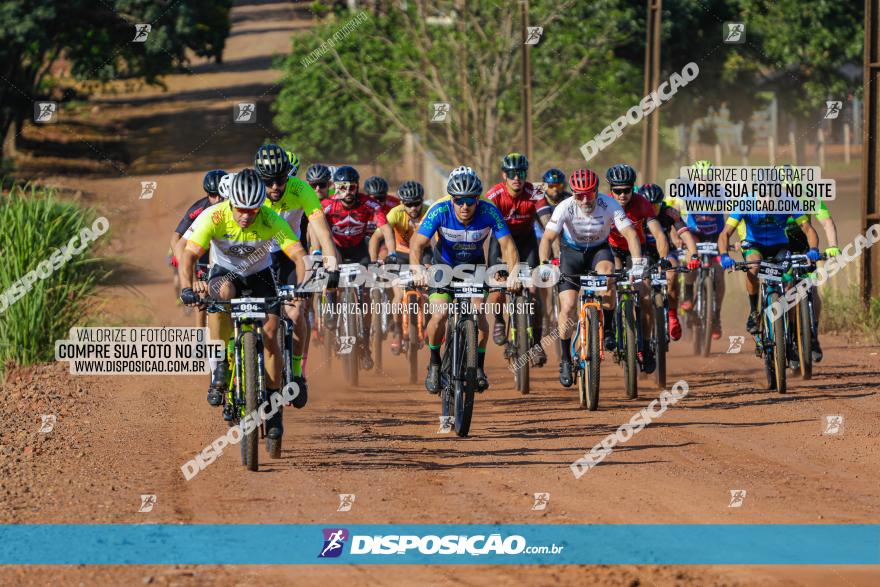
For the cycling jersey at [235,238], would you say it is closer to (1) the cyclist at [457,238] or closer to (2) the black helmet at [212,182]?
(1) the cyclist at [457,238]

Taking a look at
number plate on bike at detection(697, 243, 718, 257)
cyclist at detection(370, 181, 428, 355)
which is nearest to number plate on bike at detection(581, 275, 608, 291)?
cyclist at detection(370, 181, 428, 355)

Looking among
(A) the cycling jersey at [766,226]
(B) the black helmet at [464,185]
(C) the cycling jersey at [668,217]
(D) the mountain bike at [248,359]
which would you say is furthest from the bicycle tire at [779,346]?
(D) the mountain bike at [248,359]

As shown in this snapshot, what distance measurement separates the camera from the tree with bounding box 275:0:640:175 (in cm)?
3659

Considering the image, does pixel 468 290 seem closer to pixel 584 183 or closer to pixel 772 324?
pixel 584 183

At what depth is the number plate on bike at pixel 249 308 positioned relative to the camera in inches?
389

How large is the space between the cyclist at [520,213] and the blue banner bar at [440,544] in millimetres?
6238

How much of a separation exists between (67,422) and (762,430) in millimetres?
6363

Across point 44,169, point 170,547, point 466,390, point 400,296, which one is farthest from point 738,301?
point 44,169

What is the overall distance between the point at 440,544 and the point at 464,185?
4513 mm

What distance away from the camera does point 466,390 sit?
1120 centimetres

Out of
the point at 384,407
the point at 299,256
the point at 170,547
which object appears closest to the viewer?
the point at 170,547

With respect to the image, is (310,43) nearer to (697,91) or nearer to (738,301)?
(697,91)

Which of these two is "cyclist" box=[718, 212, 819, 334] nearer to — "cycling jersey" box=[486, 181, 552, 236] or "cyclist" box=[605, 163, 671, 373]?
"cyclist" box=[605, 163, 671, 373]

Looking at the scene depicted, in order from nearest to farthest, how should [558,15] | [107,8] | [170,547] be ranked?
[170,547] → [558,15] → [107,8]
